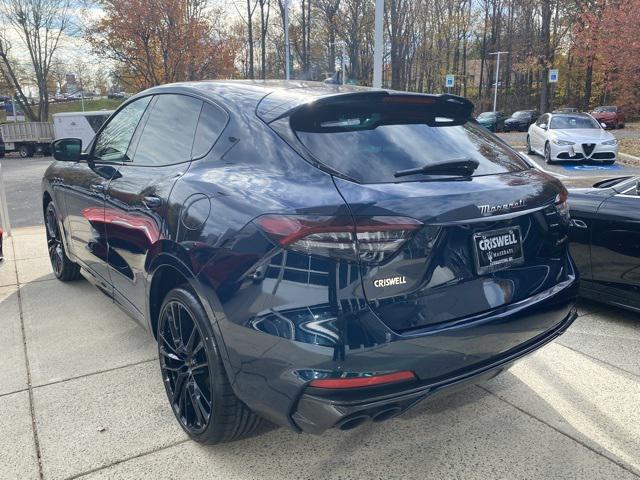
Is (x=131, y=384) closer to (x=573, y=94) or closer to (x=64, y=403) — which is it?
(x=64, y=403)

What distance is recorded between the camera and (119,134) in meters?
3.69

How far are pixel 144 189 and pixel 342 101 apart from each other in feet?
4.07

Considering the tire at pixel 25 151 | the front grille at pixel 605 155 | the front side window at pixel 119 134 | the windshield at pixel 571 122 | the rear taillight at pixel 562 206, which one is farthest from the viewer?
the tire at pixel 25 151

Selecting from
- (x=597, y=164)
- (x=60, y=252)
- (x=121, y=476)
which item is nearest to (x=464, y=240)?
(x=121, y=476)

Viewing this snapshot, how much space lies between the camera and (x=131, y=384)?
3.15 meters

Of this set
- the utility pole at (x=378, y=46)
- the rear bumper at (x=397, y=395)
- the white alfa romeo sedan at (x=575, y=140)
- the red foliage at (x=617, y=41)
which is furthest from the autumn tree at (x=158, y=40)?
the rear bumper at (x=397, y=395)

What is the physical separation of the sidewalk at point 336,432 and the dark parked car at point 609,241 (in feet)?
1.41

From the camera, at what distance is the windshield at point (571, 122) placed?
1588 cm

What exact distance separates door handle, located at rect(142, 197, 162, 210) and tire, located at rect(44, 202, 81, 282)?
97.2 inches

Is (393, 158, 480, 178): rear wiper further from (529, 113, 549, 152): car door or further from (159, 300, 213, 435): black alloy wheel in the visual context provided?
(529, 113, 549, 152): car door

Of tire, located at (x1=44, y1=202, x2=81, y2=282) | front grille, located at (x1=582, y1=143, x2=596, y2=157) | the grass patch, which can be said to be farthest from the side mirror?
the grass patch

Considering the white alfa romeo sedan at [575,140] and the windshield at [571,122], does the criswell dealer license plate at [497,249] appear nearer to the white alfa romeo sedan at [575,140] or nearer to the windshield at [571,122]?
the white alfa romeo sedan at [575,140]

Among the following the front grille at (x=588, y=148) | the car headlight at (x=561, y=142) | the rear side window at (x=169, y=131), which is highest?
the rear side window at (x=169, y=131)

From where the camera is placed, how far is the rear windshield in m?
2.15
